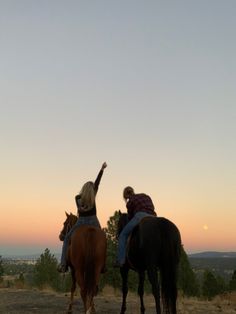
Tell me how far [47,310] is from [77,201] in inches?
164

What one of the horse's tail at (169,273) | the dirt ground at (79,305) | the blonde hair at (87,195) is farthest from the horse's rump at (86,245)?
the dirt ground at (79,305)

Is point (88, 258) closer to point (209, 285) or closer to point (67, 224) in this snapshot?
point (67, 224)

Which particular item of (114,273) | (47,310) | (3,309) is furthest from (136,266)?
(114,273)

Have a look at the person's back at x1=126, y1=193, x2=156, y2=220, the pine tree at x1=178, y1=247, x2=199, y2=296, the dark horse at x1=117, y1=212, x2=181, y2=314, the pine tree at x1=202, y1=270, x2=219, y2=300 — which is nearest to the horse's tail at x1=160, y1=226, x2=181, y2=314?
the dark horse at x1=117, y1=212, x2=181, y2=314

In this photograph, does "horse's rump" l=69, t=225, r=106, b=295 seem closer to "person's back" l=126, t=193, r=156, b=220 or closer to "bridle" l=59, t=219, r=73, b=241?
"person's back" l=126, t=193, r=156, b=220

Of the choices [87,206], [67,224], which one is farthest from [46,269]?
[87,206]

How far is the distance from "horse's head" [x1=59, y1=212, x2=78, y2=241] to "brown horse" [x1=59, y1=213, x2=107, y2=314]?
2.14m

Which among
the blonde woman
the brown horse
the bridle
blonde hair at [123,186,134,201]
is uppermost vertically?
blonde hair at [123,186,134,201]

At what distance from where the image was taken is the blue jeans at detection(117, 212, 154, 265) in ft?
33.2

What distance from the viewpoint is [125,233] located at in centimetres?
1034

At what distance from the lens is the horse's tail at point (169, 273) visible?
922 cm

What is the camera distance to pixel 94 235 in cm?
923

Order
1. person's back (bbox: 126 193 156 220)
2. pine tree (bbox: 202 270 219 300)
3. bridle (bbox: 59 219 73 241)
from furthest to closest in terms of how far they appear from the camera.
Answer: pine tree (bbox: 202 270 219 300)
bridle (bbox: 59 219 73 241)
person's back (bbox: 126 193 156 220)

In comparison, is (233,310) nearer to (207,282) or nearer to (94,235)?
(94,235)
